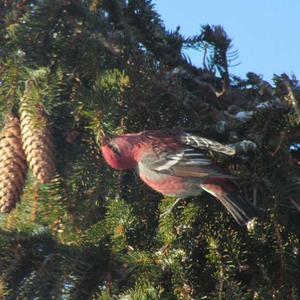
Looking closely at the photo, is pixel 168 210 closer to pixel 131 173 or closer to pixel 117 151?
pixel 117 151

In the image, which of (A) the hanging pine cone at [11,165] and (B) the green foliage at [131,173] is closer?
(B) the green foliage at [131,173]

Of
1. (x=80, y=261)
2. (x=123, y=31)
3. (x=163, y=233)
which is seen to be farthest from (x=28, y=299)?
(x=123, y=31)

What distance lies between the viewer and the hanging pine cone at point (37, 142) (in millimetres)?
3146

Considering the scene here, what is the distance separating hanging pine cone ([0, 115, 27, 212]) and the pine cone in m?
0.08

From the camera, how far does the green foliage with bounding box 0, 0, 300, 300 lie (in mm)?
2738

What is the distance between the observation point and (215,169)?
3021mm

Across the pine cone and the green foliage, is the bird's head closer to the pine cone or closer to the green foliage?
the green foliage

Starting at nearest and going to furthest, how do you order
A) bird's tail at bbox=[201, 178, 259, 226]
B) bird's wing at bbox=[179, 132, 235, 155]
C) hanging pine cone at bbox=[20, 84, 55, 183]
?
bird's tail at bbox=[201, 178, 259, 226]
bird's wing at bbox=[179, 132, 235, 155]
hanging pine cone at bbox=[20, 84, 55, 183]

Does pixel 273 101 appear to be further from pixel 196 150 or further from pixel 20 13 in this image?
pixel 20 13

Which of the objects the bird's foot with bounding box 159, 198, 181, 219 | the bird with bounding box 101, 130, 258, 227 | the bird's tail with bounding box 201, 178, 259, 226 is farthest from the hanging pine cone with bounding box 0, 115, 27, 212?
the bird's tail with bounding box 201, 178, 259, 226

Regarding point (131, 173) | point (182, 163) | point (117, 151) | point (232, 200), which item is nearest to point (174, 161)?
point (182, 163)

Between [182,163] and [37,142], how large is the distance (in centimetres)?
55

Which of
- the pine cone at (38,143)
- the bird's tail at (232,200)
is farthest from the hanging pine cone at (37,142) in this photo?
the bird's tail at (232,200)

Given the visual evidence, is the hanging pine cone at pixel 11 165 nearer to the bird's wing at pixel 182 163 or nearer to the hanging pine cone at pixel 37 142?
the hanging pine cone at pixel 37 142
